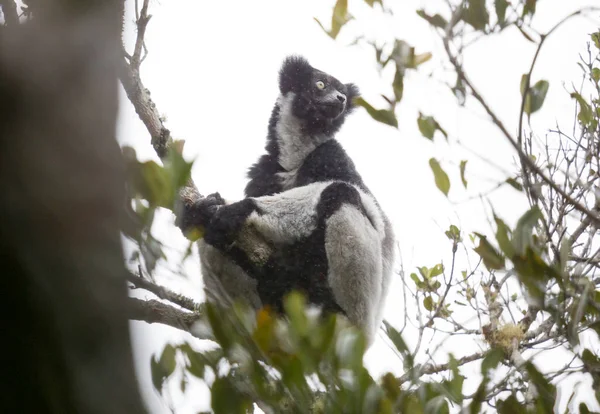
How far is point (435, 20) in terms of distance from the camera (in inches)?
93.8

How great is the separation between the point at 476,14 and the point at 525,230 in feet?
2.95

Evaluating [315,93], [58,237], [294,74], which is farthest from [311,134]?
[58,237]

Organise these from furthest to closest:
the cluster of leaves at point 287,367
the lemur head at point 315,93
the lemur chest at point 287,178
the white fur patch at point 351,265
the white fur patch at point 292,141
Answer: the lemur head at point 315,93 < the white fur patch at point 292,141 < the lemur chest at point 287,178 < the white fur patch at point 351,265 < the cluster of leaves at point 287,367

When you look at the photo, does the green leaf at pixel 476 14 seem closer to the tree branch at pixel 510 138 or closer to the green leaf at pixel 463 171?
the tree branch at pixel 510 138

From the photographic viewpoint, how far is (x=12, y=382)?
101cm

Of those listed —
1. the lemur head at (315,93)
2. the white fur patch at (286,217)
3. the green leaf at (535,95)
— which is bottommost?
the green leaf at (535,95)

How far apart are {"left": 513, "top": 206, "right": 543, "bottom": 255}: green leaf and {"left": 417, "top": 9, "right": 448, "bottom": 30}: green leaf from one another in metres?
0.87

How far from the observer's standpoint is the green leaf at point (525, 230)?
75.0 inches

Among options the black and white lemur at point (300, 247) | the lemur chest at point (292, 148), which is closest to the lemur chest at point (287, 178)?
the lemur chest at point (292, 148)

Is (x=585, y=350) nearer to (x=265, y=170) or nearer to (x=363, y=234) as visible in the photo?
(x=363, y=234)

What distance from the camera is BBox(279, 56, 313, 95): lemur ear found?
7.00 m

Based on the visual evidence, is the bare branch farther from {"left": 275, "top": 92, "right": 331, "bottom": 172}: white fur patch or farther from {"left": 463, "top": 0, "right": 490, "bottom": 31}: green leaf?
{"left": 463, "top": 0, "right": 490, "bottom": 31}: green leaf

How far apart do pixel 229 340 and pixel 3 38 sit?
88 cm

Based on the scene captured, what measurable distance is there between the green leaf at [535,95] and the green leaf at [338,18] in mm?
759
